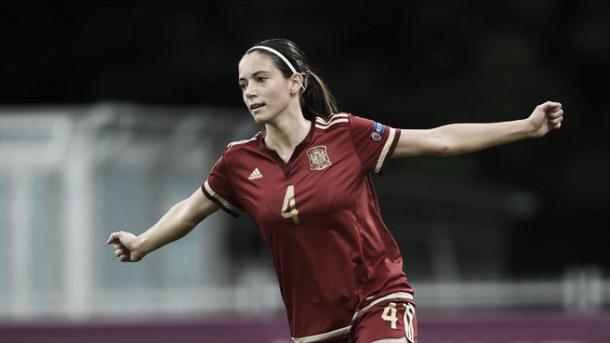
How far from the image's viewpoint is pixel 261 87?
17.8ft

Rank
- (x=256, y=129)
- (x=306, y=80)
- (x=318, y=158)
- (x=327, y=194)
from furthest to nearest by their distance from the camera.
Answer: (x=256, y=129)
(x=306, y=80)
(x=318, y=158)
(x=327, y=194)

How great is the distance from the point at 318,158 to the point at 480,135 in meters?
0.61

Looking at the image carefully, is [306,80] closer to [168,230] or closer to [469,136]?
[469,136]


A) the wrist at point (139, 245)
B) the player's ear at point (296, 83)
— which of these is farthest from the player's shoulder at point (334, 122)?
the wrist at point (139, 245)

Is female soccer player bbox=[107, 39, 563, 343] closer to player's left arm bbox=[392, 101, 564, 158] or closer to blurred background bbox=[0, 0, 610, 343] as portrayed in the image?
player's left arm bbox=[392, 101, 564, 158]

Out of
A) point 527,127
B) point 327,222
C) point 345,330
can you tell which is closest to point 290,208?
point 327,222

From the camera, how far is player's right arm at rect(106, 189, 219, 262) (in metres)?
5.82

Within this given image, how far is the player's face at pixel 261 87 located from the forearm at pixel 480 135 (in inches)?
23.9

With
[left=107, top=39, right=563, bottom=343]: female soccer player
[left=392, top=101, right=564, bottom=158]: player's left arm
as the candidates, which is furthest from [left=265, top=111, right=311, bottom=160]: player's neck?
[left=392, top=101, right=564, bottom=158]: player's left arm

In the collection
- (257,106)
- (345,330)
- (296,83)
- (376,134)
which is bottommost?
(345,330)

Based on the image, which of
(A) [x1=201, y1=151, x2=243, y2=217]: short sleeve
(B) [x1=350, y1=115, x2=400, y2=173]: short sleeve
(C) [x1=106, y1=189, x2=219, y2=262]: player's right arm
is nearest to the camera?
(B) [x1=350, y1=115, x2=400, y2=173]: short sleeve

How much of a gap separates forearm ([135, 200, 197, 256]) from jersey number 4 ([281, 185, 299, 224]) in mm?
580

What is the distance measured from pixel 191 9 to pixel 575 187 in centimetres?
552

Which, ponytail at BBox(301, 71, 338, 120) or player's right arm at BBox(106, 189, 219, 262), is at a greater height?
ponytail at BBox(301, 71, 338, 120)
